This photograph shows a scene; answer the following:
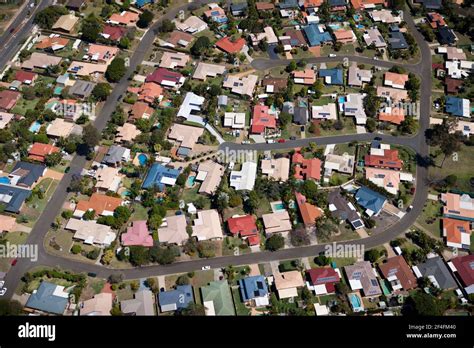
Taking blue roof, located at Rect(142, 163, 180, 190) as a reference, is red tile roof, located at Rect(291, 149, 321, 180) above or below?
above

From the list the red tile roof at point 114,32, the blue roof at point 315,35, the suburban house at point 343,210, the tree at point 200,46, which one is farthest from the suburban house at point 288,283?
the red tile roof at point 114,32

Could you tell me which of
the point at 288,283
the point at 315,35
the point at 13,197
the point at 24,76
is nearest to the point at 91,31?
the point at 24,76

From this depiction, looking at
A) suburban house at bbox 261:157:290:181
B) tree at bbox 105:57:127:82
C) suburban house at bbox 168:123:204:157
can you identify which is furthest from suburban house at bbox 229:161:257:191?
tree at bbox 105:57:127:82

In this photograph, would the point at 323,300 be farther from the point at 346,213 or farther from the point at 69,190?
the point at 69,190

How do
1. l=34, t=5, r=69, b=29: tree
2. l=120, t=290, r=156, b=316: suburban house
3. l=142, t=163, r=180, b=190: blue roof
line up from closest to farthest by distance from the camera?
1. l=120, t=290, r=156, b=316: suburban house
2. l=142, t=163, r=180, b=190: blue roof
3. l=34, t=5, r=69, b=29: tree

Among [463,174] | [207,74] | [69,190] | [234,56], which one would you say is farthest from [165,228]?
[463,174]

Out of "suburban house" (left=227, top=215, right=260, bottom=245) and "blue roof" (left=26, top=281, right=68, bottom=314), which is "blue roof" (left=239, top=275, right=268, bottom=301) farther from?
"blue roof" (left=26, top=281, right=68, bottom=314)

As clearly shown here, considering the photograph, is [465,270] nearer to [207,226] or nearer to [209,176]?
[207,226]
